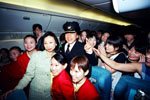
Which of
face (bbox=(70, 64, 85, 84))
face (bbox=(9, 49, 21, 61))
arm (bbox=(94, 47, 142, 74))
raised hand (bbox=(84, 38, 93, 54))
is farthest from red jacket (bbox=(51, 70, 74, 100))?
face (bbox=(9, 49, 21, 61))

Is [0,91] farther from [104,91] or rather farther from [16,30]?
[104,91]

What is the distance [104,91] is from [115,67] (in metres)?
0.53

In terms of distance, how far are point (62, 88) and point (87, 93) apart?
0.41m

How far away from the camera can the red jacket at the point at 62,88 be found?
5.18 feet

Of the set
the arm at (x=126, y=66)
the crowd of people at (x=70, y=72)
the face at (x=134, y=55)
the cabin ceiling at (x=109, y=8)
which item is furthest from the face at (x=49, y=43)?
the face at (x=134, y=55)

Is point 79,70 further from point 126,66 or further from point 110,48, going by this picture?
point 110,48

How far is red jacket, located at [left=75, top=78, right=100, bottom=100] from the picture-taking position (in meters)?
1.46

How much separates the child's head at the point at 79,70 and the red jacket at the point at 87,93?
0.44 feet

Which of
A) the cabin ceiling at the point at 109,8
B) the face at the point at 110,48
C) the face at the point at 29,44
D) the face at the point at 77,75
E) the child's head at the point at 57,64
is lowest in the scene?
the face at the point at 77,75

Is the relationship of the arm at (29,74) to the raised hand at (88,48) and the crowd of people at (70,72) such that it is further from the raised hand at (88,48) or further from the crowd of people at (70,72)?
the raised hand at (88,48)

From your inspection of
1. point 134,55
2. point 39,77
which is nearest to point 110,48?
point 134,55

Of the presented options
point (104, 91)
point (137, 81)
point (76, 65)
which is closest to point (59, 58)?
point (76, 65)

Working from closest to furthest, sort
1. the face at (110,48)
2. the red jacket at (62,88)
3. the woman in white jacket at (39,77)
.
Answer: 1. the red jacket at (62,88)
2. the woman in white jacket at (39,77)
3. the face at (110,48)

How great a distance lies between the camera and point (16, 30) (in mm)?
3557
